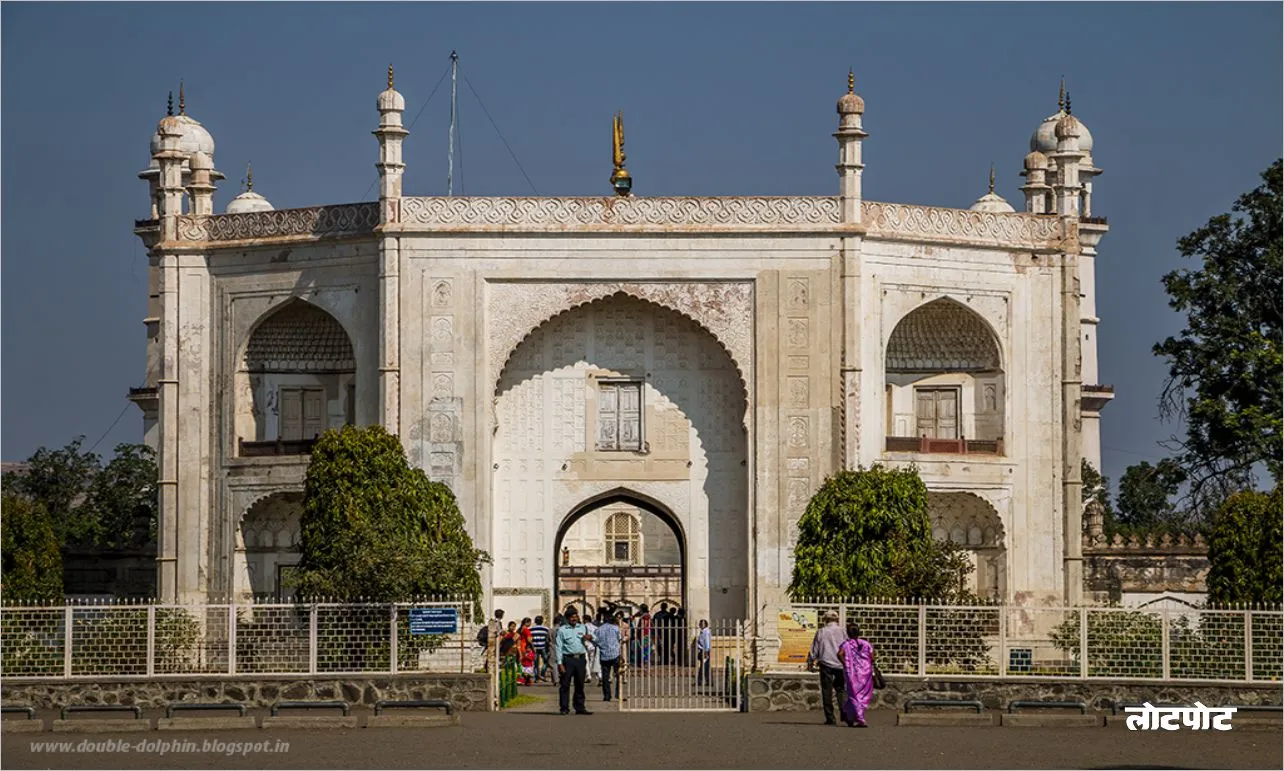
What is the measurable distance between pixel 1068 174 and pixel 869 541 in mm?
7413

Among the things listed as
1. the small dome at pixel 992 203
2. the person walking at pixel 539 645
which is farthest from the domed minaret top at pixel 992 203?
the person walking at pixel 539 645

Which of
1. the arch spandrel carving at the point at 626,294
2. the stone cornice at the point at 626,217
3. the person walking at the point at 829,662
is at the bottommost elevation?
the person walking at the point at 829,662

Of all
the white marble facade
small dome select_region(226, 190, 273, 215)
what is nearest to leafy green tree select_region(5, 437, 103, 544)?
small dome select_region(226, 190, 273, 215)

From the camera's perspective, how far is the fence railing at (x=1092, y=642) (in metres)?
23.8

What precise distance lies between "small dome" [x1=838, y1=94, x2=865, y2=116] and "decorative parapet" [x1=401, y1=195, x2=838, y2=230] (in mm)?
1254

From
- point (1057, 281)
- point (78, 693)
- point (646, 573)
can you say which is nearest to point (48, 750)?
point (78, 693)

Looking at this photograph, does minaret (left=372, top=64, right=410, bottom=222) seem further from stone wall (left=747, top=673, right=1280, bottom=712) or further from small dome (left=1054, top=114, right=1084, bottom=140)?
stone wall (left=747, top=673, right=1280, bottom=712)

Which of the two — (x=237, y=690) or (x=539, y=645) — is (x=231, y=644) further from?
(x=539, y=645)

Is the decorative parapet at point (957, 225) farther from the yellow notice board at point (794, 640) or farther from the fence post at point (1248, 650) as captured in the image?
the fence post at point (1248, 650)

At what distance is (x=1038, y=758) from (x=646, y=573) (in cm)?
3427

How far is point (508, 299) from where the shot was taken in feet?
109

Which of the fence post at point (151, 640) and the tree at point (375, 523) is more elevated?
the tree at point (375, 523)

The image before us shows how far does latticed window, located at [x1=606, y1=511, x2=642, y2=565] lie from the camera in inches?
2149

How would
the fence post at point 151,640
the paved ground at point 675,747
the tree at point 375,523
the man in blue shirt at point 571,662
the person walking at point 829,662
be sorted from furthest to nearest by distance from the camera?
the tree at point 375,523
the fence post at point 151,640
the man in blue shirt at point 571,662
the person walking at point 829,662
the paved ground at point 675,747
